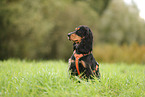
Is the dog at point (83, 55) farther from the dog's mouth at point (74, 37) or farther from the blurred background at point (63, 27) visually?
the blurred background at point (63, 27)

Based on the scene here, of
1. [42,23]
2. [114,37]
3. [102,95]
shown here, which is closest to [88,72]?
[102,95]

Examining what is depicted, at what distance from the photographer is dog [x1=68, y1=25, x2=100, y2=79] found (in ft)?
11.9

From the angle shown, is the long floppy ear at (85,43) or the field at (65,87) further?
the long floppy ear at (85,43)

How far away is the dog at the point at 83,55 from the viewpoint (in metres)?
3.63

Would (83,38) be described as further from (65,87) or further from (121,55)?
(121,55)

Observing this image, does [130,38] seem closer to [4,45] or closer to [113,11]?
[113,11]

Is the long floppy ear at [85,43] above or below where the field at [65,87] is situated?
above

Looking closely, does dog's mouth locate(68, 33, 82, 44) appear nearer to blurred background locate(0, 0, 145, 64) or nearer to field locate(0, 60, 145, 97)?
field locate(0, 60, 145, 97)

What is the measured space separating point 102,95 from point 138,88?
→ 92 cm

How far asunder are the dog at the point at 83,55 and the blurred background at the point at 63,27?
4001 millimetres

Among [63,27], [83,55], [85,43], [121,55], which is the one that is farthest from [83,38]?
[63,27]

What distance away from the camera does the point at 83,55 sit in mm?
3676

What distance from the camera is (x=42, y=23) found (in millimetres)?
15375

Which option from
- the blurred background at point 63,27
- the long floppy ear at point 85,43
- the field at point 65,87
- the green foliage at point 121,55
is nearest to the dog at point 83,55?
the long floppy ear at point 85,43
